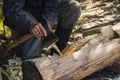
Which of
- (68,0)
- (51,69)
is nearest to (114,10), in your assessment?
(68,0)

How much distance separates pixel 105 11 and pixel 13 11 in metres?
3.32

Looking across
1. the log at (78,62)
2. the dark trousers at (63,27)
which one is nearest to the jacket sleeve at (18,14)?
the dark trousers at (63,27)

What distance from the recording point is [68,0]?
493cm

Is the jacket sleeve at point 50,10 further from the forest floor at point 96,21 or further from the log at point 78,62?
the forest floor at point 96,21

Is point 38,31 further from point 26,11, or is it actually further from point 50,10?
point 50,10

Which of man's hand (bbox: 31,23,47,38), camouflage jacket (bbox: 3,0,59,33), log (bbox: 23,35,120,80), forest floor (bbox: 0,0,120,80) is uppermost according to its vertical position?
camouflage jacket (bbox: 3,0,59,33)

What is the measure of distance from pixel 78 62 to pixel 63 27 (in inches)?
42.6

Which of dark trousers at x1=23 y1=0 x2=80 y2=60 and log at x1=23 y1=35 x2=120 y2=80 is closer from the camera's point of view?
log at x1=23 y1=35 x2=120 y2=80

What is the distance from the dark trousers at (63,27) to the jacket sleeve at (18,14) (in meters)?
0.27

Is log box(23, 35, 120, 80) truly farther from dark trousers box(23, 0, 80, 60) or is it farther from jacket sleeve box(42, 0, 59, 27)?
jacket sleeve box(42, 0, 59, 27)

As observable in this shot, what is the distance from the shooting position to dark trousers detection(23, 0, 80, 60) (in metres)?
4.50

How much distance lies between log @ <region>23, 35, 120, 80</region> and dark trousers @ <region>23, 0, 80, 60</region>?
483 mm

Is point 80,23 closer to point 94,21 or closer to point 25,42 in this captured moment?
point 94,21

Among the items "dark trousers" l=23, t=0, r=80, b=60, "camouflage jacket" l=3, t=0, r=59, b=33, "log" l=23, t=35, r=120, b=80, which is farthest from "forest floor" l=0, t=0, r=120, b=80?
"camouflage jacket" l=3, t=0, r=59, b=33
